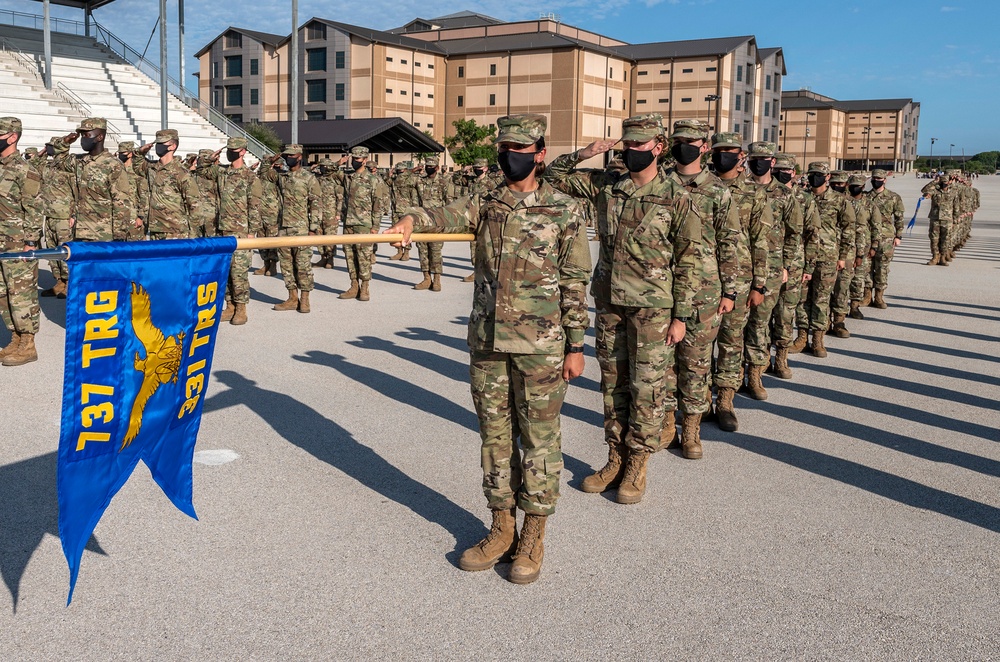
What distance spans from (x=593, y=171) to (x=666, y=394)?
1540mm

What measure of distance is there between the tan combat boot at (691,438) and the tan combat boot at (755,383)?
1.81 meters

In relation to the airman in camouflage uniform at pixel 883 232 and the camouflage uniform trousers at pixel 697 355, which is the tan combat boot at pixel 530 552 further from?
the airman in camouflage uniform at pixel 883 232

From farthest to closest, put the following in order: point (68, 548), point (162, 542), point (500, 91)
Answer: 1. point (500, 91)
2. point (162, 542)
3. point (68, 548)

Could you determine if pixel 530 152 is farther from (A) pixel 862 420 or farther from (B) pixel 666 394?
(A) pixel 862 420

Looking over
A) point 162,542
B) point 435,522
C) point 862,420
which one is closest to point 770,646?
point 435,522

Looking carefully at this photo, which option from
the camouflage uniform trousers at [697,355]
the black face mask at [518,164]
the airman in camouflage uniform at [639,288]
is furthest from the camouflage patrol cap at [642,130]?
the camouflage uniform trousers at [697,355]

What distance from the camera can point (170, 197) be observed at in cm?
1007

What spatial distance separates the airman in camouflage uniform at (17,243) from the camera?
8102 mm

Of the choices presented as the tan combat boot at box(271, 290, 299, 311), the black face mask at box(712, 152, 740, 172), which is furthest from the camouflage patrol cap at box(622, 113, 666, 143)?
the tan combat boot at box(271, 290, 299, 311)

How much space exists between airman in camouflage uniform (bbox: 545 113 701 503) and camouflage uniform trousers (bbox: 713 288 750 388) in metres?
1.59

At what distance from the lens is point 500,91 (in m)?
76.2

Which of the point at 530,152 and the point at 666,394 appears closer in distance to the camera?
the point at 530,152

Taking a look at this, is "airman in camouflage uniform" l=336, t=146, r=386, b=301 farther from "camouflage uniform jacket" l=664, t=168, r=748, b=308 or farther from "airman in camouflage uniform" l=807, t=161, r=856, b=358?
"camouflage uniform jacket" l=664, t=168, r=748, b=308

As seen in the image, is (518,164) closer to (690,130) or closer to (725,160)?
(690,130)
